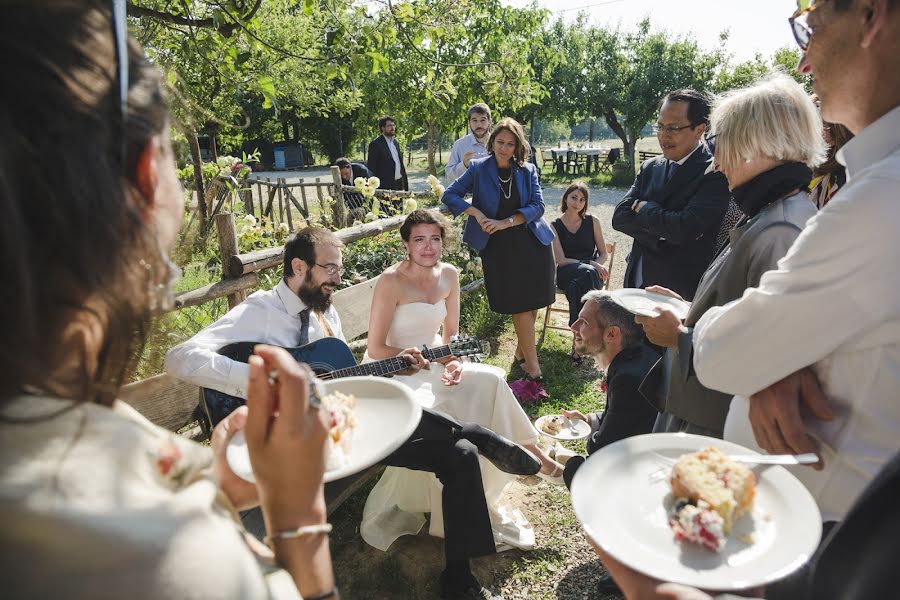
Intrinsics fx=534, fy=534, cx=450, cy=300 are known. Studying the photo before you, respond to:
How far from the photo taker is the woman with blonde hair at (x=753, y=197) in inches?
82.2

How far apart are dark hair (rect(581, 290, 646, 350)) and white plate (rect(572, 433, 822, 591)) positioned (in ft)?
4.89

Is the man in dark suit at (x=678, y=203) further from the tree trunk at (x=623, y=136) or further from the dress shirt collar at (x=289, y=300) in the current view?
the tree trunk at (x=623, y=136)

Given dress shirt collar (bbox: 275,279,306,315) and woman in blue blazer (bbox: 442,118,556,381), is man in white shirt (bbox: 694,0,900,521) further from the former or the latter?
woman in blue blazer (bbox: 442,118,556,381)

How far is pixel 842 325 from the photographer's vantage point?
4.09 ft

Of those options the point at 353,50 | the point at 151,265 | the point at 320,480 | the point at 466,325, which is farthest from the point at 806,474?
the point at 466,325

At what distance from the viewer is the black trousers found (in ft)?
9.88

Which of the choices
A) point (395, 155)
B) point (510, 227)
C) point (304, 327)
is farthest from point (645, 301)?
point (395, 155)

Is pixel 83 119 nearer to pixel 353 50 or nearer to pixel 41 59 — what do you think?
pixel 41 59

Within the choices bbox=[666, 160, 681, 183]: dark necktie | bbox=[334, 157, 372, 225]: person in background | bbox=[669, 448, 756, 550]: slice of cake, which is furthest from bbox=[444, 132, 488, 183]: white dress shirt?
bbox=[669, 448, 756, 550]: slice of cake

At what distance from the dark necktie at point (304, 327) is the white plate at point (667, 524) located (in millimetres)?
2297

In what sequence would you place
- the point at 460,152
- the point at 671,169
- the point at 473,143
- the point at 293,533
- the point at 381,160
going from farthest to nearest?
the point at 381,160 → the point at 460,152 → the point at 473,143 → the point at 671,169 → the point at 293,533

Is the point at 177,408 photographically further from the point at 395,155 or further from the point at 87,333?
the point at 395,155

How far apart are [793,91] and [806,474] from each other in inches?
62.5

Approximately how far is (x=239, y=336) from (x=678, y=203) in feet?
10.6
